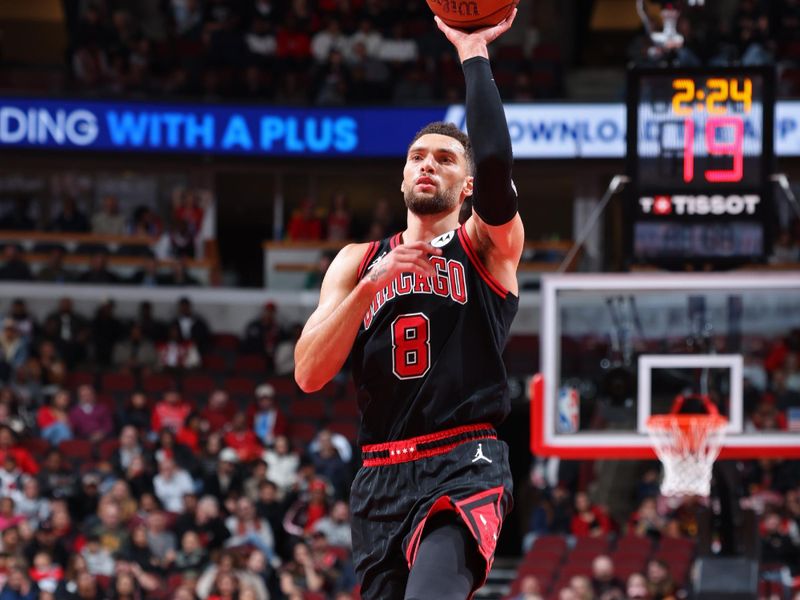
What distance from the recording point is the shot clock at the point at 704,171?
38.2 ft

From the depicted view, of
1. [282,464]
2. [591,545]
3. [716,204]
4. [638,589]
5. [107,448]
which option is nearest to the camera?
[716,204]

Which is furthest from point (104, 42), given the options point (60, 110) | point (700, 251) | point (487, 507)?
point (487, 507)

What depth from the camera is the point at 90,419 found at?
1789cm

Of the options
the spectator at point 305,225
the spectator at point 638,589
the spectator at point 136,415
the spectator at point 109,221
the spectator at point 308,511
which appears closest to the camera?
the spectator at point 638,589

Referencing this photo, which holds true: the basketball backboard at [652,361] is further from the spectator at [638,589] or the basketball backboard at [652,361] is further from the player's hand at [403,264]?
the player's hand at [403,264]

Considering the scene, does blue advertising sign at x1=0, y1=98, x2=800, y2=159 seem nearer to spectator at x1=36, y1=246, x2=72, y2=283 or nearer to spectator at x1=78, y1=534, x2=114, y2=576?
spectator at x1=36, y1=246, x2=72, y2=283

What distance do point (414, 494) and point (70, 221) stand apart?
1885cm

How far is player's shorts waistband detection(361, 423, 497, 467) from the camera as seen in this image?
4.84 meters

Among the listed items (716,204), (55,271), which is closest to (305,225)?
(55,271)

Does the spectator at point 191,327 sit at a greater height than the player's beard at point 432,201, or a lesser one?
lesser

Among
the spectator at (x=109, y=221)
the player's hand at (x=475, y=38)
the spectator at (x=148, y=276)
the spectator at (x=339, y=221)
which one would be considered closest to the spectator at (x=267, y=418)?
the spectator at (x=148, y=276)

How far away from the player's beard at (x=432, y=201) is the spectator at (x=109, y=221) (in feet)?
60.5

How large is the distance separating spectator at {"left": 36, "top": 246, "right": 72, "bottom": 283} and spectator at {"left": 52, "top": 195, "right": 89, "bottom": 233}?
709mm

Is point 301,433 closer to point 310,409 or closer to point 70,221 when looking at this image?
point 310,409
